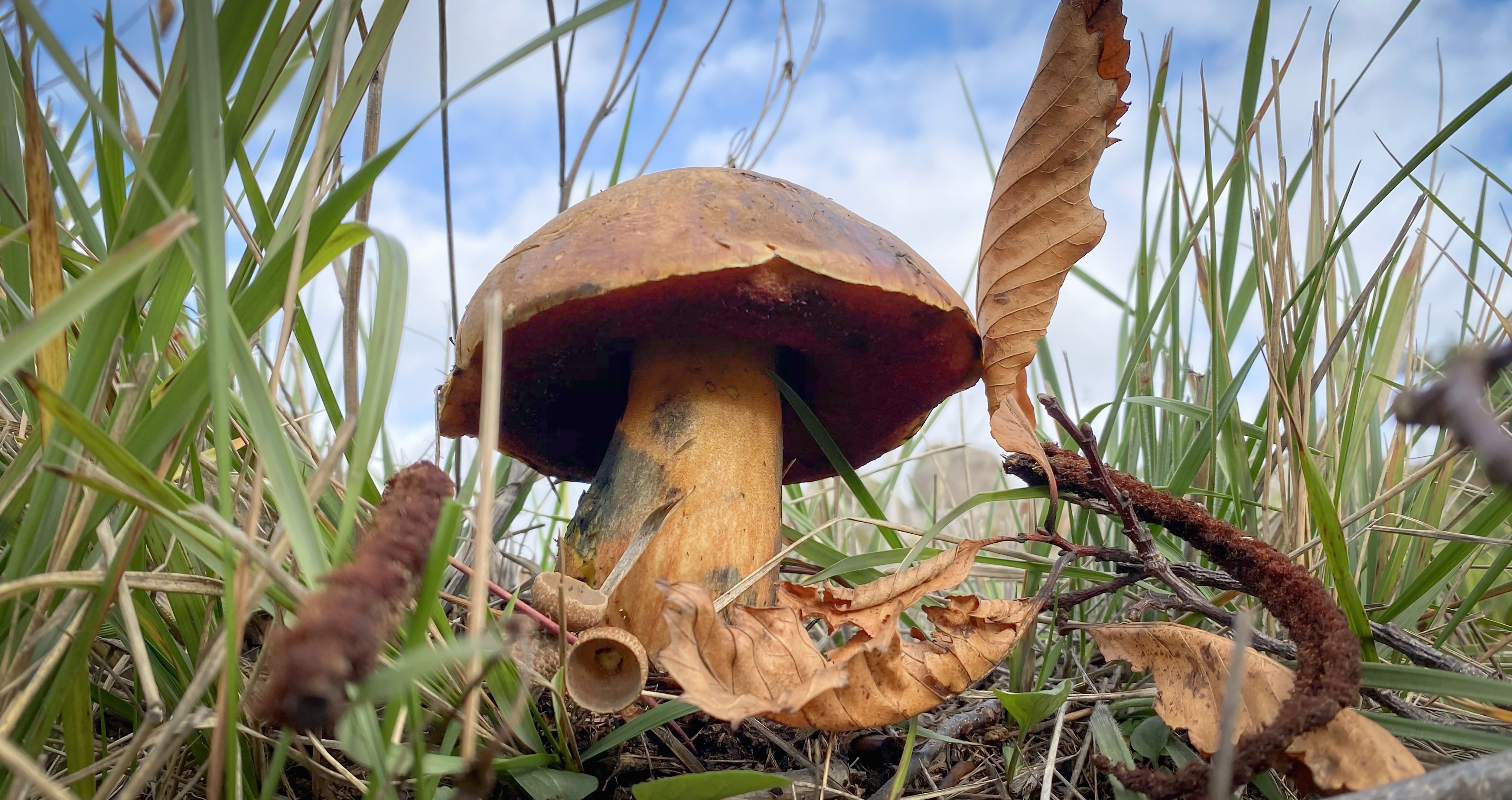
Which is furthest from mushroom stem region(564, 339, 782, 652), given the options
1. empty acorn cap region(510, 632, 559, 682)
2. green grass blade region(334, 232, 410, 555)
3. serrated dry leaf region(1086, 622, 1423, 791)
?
green grass blade region(334, 232, 410, 555)

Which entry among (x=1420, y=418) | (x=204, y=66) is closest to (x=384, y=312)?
(x=204, y=66)

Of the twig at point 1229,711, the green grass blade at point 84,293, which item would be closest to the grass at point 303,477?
the green grass blade at point 84,293

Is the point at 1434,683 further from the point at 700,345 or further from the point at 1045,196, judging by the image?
the point at 700,345

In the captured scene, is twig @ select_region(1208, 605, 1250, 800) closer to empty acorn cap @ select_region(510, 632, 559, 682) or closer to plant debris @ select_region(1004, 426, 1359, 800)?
Result: plant debris @ select_region(1004, 426, 1359, 800)

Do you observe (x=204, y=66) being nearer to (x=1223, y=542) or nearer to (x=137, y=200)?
(x=137, y=200)

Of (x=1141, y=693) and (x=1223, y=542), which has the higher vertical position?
(x=1223, y=542)

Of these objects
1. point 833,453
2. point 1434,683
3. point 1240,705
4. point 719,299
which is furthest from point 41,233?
point 1434,683
